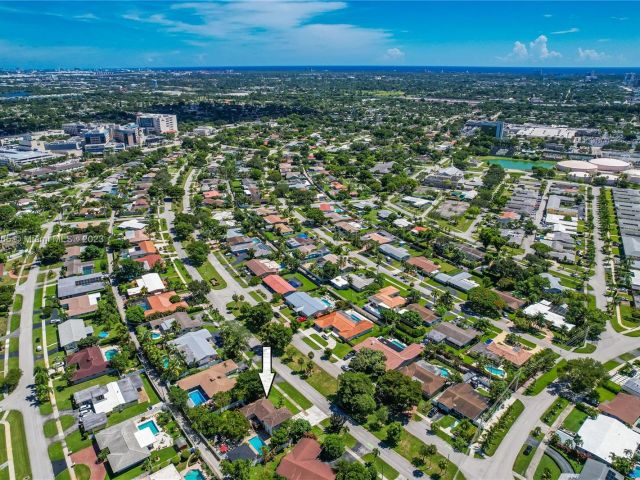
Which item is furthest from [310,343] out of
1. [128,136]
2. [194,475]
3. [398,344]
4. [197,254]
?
[128,136]

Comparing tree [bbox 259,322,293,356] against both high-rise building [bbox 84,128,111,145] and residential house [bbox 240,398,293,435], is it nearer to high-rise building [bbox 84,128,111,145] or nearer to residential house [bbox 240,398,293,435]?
residential house [bbox 240,398,293,435]

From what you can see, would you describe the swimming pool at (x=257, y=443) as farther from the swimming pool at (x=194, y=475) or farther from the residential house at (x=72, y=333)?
the residential house at (x=72, y=333)

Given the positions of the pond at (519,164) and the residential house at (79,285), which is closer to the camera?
the residential house at (79,285)

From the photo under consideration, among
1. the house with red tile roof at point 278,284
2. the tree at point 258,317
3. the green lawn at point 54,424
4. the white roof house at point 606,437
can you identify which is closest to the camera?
the white roof house at point 606,437

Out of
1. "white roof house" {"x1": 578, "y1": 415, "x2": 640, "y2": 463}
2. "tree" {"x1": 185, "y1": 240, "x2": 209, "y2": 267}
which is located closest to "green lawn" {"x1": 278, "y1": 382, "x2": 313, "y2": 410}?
"white roof house" {"x1": 578, "y1": 415, "x2": 640, "y2": 463}

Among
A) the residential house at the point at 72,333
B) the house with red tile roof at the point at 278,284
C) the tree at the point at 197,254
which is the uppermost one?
the tree at the point at 197,254

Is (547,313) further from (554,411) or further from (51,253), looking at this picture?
(51,253)

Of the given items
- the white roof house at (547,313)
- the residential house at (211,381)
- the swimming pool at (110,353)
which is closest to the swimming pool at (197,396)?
the residential house at (211,381)

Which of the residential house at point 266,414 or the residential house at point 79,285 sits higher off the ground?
the residential house at point 79,285
